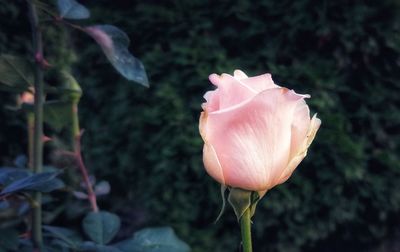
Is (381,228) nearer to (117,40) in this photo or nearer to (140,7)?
(140,7)

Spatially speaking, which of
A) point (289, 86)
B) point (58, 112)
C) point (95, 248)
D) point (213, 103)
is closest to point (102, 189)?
point (58, 112)

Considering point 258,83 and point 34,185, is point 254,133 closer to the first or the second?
point 258,83

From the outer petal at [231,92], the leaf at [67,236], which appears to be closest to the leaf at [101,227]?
the leaf at [67,236]

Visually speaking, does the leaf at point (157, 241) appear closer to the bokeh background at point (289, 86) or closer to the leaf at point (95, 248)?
the leaf at point (95, 248)

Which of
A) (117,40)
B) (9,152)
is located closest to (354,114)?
(9,152)

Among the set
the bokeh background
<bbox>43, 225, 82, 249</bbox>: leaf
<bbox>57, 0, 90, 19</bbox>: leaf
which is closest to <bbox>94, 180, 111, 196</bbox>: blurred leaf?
<bbox>43, 225, 82, 249</bbox>: leaf

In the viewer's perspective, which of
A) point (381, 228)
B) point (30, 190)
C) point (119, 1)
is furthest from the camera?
point (119, 1)

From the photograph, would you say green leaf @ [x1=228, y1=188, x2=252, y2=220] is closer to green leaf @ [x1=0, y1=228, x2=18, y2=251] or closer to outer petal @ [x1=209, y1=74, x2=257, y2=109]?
outer petal @ [x1=209, y1=74, x2=257, y2=109]
